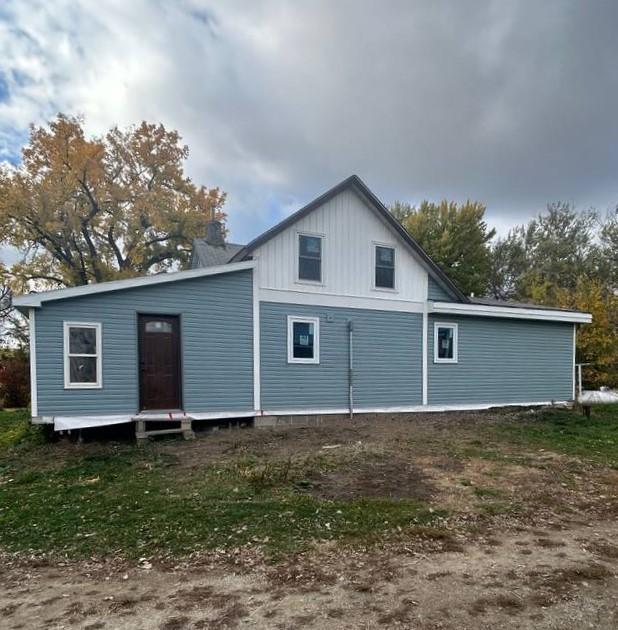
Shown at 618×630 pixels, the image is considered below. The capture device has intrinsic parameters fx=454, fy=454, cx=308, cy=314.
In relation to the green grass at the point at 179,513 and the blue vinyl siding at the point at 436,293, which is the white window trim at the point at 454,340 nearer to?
the blue vinyl siding at the point at 436,293

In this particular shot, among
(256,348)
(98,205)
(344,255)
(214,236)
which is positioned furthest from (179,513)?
(98,205)

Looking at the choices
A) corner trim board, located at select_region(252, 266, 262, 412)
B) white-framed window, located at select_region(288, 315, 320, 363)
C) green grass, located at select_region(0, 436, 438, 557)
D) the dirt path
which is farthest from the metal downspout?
the dirt path

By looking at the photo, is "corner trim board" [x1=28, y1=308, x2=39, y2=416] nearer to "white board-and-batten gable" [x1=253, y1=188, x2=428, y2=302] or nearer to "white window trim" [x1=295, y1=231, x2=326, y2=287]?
"white board-and-batten gable" [x1=253, y1=188, x2=428, y2=302]

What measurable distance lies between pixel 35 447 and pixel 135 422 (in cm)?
189

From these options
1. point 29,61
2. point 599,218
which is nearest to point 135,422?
point 29,61

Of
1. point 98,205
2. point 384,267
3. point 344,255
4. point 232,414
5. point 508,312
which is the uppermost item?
point 98,205

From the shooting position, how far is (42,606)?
3.21 meters

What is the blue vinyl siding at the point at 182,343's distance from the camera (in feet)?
28.8

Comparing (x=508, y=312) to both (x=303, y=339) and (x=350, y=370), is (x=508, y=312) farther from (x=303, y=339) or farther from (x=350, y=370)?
(x=303, y=339)

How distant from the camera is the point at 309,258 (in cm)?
1169

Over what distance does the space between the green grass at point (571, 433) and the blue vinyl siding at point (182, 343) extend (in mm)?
6129

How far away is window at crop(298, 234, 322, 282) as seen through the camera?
11.6m

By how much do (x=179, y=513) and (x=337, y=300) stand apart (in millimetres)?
7621

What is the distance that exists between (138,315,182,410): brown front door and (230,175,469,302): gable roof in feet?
8.36
